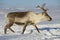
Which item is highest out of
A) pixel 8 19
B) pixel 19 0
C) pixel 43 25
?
pixel 8 19

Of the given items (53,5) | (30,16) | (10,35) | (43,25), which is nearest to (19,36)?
(10,35)

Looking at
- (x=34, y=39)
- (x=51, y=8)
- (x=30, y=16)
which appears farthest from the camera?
(x=51, y=8)

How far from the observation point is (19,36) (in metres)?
4.02

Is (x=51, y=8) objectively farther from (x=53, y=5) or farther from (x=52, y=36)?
(x=52, y=36)

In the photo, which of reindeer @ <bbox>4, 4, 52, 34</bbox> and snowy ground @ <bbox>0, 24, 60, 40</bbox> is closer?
snowy ground @ <bbox>0, 24, 60, 40</bbox>

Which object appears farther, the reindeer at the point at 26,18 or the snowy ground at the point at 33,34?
the reindeer at the point at 26,18

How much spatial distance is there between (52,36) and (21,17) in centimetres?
65

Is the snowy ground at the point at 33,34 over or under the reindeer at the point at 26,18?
under

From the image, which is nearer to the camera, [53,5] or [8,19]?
[8,19]

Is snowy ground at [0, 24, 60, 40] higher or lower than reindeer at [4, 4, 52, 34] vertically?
lower

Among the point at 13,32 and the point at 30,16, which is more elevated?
the point at 30,16

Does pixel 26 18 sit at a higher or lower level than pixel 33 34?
higher

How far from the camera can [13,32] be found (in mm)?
4328

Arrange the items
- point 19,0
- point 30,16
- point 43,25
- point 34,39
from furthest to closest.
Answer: point 19,0 < point 43,25 < point 30,16 < point 34,39
